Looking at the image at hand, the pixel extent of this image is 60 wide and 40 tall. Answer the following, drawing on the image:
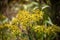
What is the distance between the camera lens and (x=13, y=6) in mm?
3553

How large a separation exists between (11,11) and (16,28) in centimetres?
163

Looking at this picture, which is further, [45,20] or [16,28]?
[45,20]

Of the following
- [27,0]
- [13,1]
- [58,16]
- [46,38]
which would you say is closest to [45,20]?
[46,38]

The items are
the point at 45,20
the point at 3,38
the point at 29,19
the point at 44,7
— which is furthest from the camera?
the point at 44,7

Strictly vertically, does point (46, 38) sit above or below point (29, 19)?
below

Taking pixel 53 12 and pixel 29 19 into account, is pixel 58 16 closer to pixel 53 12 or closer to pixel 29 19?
pixel 53 12

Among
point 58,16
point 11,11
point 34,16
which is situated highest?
point 34,16

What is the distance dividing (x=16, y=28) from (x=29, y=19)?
0.14 m

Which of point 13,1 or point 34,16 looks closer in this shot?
point 34,16

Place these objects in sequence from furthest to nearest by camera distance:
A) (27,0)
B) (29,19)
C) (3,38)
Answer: (27,0) → (3,38) → (29,19)

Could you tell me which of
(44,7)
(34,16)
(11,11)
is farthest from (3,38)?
(11,11)

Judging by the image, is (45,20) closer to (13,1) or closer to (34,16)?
(34,16)

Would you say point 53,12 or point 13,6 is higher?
point 53,12

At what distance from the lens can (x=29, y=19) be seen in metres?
1.83
